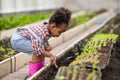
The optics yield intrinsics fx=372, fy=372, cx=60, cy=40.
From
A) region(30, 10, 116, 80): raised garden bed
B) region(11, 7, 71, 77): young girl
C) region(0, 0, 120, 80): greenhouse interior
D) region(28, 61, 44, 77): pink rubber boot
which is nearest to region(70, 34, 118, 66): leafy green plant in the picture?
region(0, 0, 120, 80): greenhouse interior

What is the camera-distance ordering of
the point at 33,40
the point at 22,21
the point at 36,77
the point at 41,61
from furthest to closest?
the point at 22,21 → the point at 41,61 → the point at 33,40 → the point at 36,77

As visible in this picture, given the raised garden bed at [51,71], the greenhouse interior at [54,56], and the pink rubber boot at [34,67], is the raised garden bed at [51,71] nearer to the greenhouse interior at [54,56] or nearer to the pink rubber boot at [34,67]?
the greenhouse interior at [54,56]

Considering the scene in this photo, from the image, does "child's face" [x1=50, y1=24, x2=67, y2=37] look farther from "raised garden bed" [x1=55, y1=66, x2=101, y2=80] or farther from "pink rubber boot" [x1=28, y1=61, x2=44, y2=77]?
"raised garden bed" [x1=55, y1=66, x2=101, y2=80]

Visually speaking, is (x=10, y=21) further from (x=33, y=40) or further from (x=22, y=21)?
(x=33, y=40)

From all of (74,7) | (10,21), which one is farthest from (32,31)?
(74,7)

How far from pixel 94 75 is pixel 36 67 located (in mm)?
1480

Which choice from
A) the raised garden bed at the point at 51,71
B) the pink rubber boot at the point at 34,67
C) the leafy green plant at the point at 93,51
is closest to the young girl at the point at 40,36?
the pink rubber boot at the point at 34,67

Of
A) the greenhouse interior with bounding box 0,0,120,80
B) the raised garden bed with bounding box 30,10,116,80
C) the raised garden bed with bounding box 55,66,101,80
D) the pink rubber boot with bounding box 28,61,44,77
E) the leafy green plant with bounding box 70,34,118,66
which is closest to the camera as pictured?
the raised garden bed with bounding box 55,66,101,80

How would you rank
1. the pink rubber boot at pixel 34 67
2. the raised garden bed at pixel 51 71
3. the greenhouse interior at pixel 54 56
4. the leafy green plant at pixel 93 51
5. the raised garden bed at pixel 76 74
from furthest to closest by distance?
the pink rubber boot at pixel 34 67, the leafy green plant at pixel 93 51, the raised garden bed at pixel 51 71, the greenhouse interior at pixel 54 56, the raised garden bed at pixel 76 74

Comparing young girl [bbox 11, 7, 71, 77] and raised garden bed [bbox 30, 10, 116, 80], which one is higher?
young girl [bbox 11, 7, 71, 77]

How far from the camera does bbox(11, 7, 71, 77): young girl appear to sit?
4.96m

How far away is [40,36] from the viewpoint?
5086 mm

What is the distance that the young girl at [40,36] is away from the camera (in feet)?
16.3

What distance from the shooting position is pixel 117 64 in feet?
18.3
